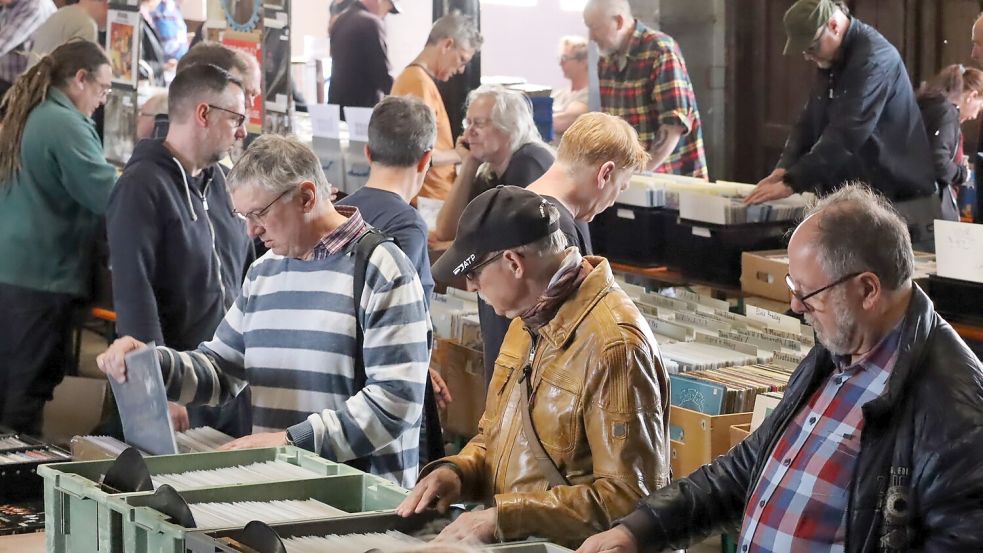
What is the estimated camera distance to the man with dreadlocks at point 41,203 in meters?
5.77

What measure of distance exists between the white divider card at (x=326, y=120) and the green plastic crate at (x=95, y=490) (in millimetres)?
4497

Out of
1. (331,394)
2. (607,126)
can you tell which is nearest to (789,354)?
(607,126)

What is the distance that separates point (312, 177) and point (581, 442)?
1.10m

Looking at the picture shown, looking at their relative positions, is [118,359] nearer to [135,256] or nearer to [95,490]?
[95,490]

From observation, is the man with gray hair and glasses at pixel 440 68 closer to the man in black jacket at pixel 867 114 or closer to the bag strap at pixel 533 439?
the man in black jacket at pixel 867 114

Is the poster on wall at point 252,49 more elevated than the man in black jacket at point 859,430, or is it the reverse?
the poster on wall at point 252,49

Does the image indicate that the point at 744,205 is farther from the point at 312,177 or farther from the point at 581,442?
the point at 581,442

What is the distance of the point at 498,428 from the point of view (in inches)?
110

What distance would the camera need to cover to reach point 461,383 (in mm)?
5551

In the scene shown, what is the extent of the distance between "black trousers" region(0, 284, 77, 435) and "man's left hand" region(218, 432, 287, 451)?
2866 mm

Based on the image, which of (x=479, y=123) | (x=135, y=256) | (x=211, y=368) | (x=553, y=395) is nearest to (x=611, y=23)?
(x=479, y=123)

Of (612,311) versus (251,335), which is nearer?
(612,311)

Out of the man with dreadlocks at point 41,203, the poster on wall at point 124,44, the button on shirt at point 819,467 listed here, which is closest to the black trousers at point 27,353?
the man with dreadlocks at point 41,203

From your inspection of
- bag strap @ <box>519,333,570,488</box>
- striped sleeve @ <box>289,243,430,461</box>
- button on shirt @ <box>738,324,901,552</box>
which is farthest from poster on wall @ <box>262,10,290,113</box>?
button on shirt @ <box>738,324,901,552</box>
